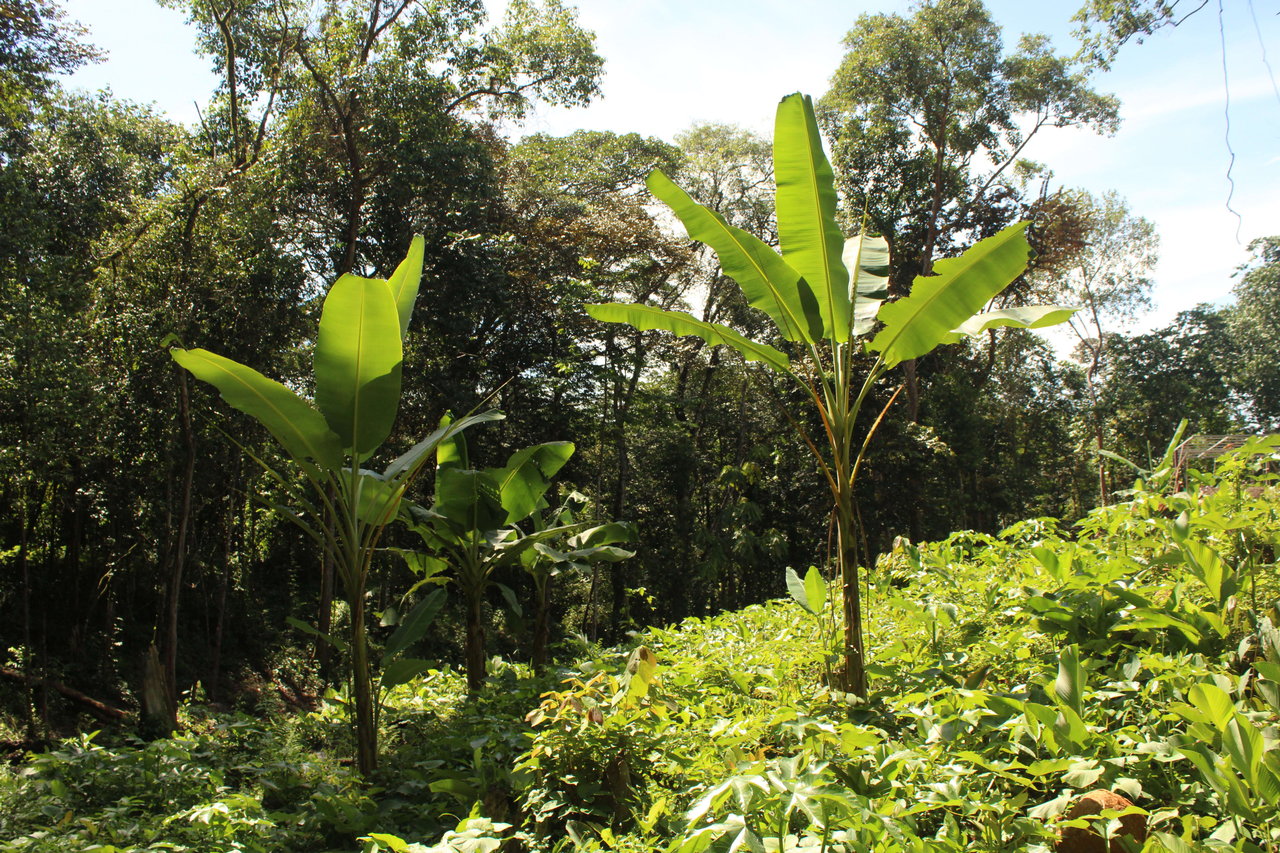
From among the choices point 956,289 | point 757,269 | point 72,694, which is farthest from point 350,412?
point 72,694

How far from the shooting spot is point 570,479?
13.3 meters

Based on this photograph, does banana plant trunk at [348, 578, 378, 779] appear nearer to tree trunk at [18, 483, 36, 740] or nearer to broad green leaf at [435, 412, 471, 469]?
broad green leaf at [435, 412, 471, 469]

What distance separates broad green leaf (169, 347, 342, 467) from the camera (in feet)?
9.69

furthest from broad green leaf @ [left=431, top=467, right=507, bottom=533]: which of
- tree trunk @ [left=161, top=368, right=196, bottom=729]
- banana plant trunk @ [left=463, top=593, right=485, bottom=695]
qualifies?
tree trunk @ [left=161, top=368, right=196, bottom=729]

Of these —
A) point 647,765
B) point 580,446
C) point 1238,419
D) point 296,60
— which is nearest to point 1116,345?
point 1238,419

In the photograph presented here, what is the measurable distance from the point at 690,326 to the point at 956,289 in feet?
3.36

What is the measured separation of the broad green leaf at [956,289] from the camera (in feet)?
9.09

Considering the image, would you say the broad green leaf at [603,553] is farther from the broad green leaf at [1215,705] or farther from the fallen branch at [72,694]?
the fallen branch at [72,694]

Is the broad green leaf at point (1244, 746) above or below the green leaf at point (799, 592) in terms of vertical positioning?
below

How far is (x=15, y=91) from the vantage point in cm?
647

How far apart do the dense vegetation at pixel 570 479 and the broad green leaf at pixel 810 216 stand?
2cm

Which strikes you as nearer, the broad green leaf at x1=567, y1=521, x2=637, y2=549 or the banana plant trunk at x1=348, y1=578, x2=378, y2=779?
the banana plant trunk at x1=348, y1=578, x2=378, y2=779

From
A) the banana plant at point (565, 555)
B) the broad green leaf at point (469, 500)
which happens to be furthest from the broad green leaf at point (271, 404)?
the banana plant at point (565, 555)

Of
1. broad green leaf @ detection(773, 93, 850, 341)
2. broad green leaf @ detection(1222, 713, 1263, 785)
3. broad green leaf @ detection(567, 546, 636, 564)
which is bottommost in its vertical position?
broad green leaf @ detection(1222, 713, 1263, 785)
